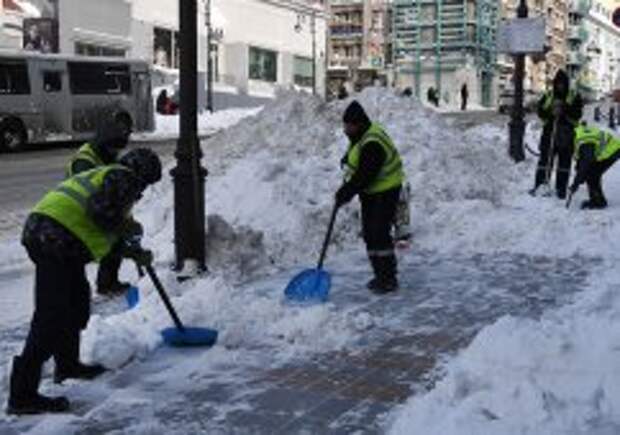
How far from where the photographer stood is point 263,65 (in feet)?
191

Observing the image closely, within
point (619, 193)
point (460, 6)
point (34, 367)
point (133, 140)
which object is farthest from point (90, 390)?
point (460, 6)

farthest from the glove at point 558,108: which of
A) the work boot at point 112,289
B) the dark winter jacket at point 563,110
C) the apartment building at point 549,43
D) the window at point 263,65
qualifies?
the apartment building at point 549,43

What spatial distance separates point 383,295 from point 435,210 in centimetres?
370

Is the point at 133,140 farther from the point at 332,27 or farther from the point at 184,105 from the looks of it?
the point at 332,27

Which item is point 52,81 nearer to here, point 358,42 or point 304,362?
point 304,362

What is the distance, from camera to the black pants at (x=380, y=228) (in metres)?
7.68

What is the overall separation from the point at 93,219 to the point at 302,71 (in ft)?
194

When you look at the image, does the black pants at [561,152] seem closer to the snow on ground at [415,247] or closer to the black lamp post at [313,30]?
the snow on ground at [415,247]

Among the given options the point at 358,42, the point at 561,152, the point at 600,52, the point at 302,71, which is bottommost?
the point at 561,152

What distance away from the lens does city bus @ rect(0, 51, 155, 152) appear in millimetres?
23938

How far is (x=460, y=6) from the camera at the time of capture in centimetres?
7819

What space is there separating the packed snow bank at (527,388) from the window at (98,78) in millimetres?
22186

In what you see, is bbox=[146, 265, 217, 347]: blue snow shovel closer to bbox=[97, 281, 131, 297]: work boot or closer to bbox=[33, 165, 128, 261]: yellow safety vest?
bbox=[33, 165, 128, 261]: yellow safety vest

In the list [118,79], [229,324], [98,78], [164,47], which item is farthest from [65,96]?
[164,47]
